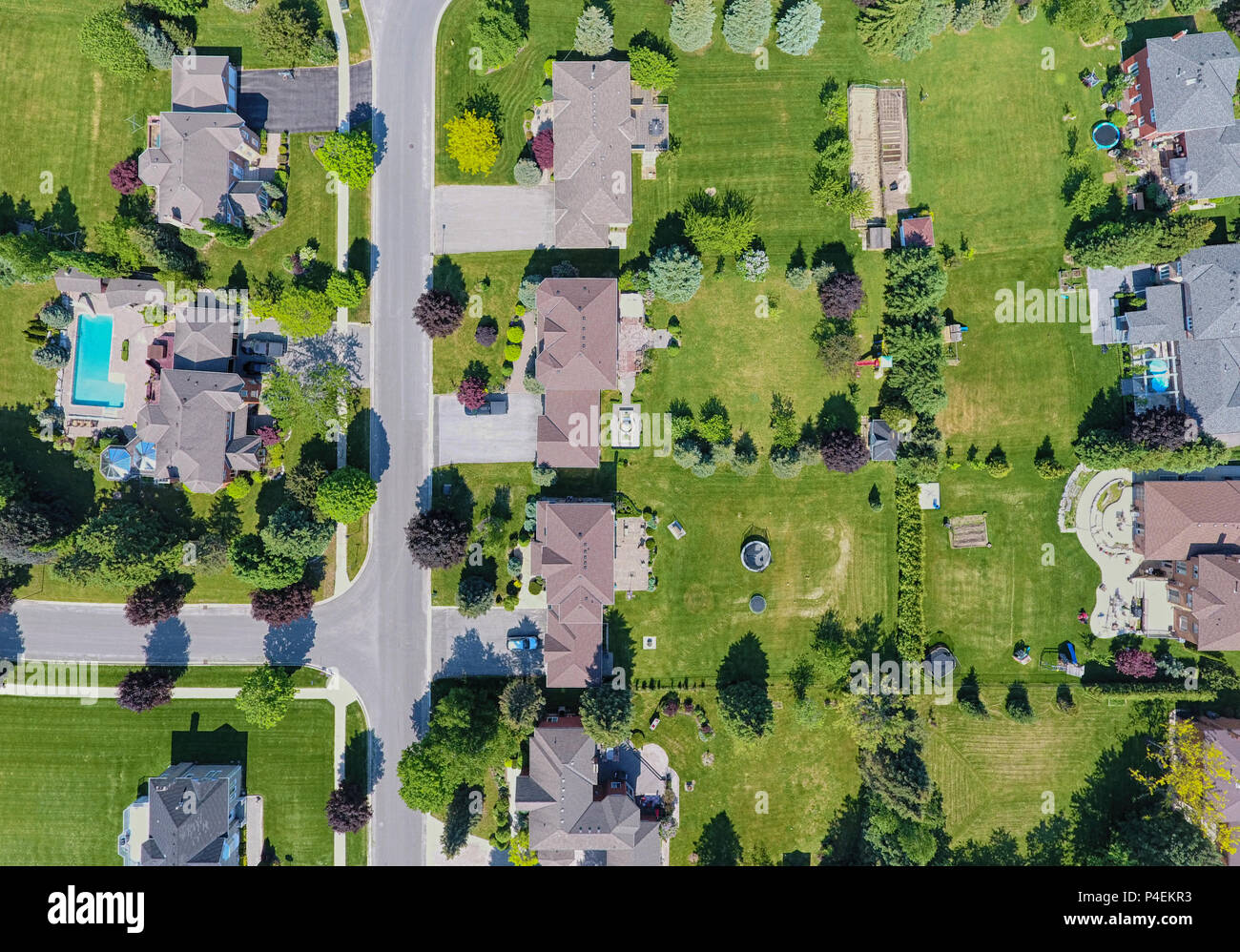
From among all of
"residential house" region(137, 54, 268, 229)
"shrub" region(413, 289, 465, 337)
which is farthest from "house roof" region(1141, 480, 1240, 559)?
"residential house" region(137, 54, 268, 229)

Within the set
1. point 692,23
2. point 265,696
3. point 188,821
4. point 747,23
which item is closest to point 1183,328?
point 747,23

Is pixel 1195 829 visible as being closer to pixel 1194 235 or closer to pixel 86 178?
pixel 1194 235

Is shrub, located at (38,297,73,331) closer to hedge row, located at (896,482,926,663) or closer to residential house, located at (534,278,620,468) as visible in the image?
residential house, located at (534,278,620,468)

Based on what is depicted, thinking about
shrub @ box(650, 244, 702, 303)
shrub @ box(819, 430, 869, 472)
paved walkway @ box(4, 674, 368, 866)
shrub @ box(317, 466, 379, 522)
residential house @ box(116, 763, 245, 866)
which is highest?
shrub @ box(650, 244, 702, 303)

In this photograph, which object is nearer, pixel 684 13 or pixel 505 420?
pixel 684 13

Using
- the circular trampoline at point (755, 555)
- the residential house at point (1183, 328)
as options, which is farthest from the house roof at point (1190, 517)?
the circular trampoline at point (755, 555)

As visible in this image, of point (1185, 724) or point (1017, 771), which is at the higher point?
point (1185, 724)

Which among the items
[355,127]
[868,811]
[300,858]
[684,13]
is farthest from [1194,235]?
[300,858]
